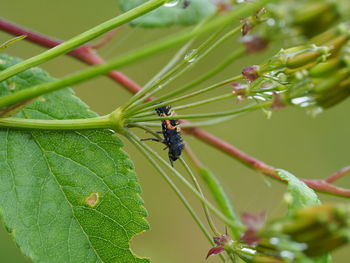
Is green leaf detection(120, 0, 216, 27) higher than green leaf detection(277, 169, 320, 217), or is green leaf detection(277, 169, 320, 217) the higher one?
green leaf detection(120, 0, 216, 27)

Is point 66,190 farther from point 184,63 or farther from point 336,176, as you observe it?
point 336,176

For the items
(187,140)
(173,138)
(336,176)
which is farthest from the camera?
(187,140)

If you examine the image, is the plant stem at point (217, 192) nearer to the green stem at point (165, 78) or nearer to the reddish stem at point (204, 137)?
the reddish stem at point (204, 137)

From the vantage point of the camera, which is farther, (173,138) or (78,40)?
(173,138)

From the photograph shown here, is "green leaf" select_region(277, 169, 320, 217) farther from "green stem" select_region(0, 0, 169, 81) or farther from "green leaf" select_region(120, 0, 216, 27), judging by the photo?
"green leaf" select_region(120, 0, 216, 27)

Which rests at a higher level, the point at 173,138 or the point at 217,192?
the point at 173,138

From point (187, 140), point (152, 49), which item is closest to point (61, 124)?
point (152, 49)

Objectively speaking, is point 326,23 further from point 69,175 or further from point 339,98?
point 69,175

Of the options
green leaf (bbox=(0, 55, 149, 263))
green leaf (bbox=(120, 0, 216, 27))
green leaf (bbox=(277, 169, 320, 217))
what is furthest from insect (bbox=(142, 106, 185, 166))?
green leaf (bbox=(120, 0, 216, 27))
